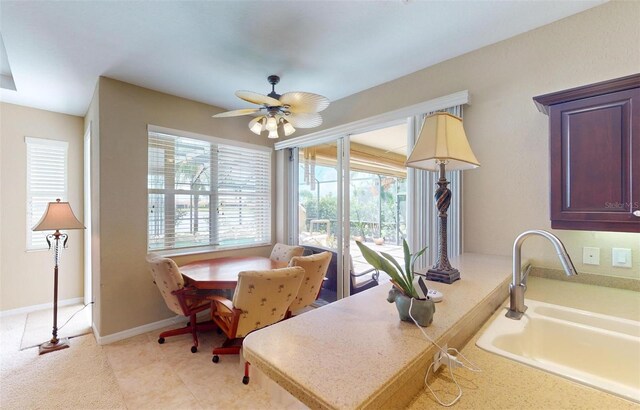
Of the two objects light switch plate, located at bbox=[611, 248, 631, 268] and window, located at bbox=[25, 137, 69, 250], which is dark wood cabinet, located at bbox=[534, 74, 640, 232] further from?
window, located at bbox=[25, 137, 69, 250]

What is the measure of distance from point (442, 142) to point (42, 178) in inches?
187

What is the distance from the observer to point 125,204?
2.86 meters

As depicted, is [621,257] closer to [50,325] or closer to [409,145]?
[409,145]

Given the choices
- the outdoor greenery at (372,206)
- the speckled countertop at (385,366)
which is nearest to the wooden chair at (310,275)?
the outdoor greenery at (372,206)

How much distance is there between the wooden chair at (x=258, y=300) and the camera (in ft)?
6.68

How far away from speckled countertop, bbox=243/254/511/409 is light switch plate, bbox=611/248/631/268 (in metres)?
1.22

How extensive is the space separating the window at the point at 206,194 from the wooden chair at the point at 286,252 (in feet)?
1.93

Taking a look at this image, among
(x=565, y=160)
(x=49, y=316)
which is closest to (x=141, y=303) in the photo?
(x=49, y=316)

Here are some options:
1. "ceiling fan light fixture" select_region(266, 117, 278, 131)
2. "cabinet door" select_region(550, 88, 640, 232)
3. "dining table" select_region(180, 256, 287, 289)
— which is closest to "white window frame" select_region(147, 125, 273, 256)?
"dining table" select_region(180, 256, 287, 289)

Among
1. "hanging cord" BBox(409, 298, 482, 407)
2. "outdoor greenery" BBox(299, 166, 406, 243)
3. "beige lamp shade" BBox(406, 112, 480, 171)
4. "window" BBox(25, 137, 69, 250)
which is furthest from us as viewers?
"window" BBox(25, 137, 69, 250)

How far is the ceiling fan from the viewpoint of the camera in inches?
81.5

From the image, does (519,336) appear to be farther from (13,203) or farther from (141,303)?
(13,203)

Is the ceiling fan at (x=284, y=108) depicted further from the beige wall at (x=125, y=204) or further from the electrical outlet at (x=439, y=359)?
the electrical outlet at (x=439, y=359)

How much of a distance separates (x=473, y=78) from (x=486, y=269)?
62.5 inches
